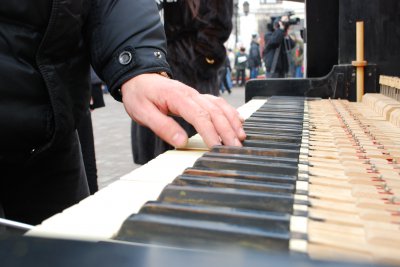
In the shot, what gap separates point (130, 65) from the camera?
4.64 feet

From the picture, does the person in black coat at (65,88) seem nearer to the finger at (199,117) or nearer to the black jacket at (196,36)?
the finger at (199,117)

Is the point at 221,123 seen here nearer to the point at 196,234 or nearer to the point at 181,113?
the point at 181,113

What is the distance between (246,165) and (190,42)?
2563mm

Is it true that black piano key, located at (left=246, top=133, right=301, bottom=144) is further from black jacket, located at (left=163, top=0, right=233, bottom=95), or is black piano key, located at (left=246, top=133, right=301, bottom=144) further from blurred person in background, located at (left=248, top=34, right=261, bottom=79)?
blurred person in background, located at (left=248, top=34, right=261, bottom=79)

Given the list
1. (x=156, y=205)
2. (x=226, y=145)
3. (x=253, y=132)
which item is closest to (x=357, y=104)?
(x=253, y=132)

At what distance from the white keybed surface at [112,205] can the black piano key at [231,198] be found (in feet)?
0.23

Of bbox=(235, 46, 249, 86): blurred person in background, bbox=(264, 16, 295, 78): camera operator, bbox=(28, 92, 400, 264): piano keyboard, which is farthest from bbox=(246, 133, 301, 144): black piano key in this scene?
bbox=(235, 46, 249, 86): blurred person in background

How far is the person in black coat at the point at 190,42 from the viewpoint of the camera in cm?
331

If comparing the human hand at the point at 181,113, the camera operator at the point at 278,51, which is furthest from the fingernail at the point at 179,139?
the camera operator at the point at 278,51

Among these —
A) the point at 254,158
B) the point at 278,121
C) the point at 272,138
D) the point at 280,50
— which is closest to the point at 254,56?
the point at 280,50

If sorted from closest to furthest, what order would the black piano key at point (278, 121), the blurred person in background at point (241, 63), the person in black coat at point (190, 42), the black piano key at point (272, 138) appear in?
1. the black piano key at point (272, 138)
2. the black piano key at point (278, 121)
3. the person in black coat at point (190, 42)
4. the blurred person in background at point (241, 63)

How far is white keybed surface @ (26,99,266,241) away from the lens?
68cm

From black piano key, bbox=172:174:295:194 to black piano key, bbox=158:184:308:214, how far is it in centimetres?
3

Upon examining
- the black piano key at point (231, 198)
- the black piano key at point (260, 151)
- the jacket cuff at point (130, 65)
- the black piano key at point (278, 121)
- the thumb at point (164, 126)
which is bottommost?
the black piano key at point (278, 121)
